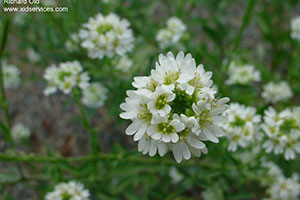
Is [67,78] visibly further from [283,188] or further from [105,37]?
[283,188]

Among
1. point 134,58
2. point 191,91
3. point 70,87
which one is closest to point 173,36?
point 134,58

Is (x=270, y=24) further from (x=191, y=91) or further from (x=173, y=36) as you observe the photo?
(x=191, y=91)

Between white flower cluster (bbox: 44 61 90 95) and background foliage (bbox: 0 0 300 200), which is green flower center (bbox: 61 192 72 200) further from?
white flower cluster (bbox: 44 61 90 95)

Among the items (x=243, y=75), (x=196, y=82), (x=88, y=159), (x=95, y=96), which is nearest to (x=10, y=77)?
(x=95, y=96)

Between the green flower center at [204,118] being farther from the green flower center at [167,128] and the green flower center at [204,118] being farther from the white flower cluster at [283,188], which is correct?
the white flower cluster at [283,188]

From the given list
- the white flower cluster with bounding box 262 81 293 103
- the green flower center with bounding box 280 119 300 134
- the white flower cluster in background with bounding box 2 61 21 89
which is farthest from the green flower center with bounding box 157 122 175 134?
the white flower cluster in background with bounding box 2 61 21 89

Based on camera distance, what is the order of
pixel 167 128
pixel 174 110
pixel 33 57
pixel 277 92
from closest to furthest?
pixel 167 128, pixel 174 110, pixel 277 92, pixel 33 57

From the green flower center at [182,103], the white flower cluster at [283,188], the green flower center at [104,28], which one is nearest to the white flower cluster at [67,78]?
the green flower center at [104,28]
